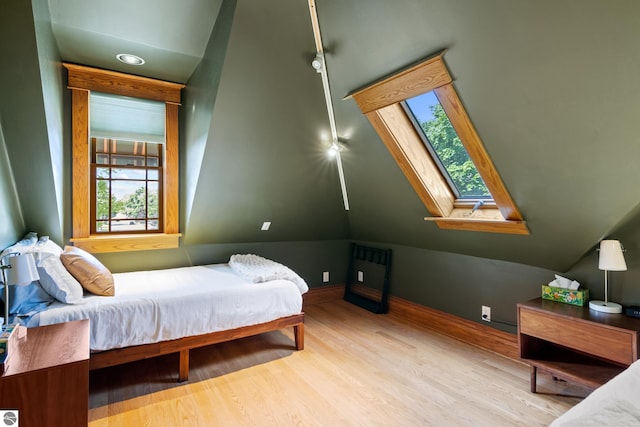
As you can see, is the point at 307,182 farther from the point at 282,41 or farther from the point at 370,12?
the point at 370,12

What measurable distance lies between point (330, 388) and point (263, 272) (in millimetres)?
1155

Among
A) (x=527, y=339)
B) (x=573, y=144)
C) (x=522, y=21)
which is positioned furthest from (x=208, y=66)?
(x=527, y=339)

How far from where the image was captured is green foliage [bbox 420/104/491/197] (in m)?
2.72

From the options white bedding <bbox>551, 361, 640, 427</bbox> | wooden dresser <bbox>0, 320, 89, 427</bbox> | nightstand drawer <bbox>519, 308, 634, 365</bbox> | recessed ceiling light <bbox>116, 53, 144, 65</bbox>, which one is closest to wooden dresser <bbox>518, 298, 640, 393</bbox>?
nightstand drawer <bbox>519, 308, 634, 365</bbox>

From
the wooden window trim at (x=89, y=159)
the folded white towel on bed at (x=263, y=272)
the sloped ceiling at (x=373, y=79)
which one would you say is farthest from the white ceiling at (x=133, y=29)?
the folded white towel on bed at (x=263, y=272)

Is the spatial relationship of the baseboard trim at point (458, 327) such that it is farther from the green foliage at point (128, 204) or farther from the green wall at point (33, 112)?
the green wall at point (33, 112)

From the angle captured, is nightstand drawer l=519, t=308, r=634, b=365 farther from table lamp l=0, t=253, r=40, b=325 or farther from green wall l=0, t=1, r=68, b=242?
green wall l=0, t=1, r=68, b=242

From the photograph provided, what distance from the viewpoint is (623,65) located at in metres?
1.51

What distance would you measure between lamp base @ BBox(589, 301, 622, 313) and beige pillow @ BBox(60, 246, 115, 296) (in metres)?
3.41

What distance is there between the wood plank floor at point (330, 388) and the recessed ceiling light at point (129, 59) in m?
2.56

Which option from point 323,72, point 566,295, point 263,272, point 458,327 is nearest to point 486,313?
point 458,327

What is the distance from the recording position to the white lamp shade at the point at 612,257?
213 centimetres

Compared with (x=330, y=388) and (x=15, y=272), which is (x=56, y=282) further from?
(x=330, y=388)

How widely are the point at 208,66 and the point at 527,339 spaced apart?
3.26 meters
